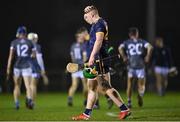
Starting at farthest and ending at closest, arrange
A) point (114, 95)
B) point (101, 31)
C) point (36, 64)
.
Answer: point (36, 64) → point (114, 95) → point (101, 31)

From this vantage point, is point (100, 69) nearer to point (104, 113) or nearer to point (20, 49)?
point (104, 113)

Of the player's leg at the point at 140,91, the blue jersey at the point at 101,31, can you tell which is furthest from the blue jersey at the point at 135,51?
the blue jersey at the point at 101,31

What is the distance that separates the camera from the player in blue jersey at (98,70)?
18.1 meters

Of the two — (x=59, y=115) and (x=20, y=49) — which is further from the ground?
(x=20, y=49)

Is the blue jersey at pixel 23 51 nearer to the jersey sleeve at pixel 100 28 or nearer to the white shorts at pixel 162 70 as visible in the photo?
the jersey sleeve at pixel 100 28

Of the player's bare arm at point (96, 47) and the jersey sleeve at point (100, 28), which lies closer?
the player's bare arm at point (96, 47)

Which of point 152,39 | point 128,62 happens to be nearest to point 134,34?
point 128,62

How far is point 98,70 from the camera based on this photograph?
59.8 ft

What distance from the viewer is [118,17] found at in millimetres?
45469

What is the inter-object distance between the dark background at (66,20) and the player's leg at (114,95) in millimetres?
24374

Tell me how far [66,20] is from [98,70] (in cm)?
2717

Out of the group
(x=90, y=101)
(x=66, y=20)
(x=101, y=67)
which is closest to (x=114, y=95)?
(x=90, y=101)

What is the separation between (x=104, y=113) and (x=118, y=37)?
77.8ft

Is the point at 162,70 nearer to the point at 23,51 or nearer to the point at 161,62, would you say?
the point at 161,62
